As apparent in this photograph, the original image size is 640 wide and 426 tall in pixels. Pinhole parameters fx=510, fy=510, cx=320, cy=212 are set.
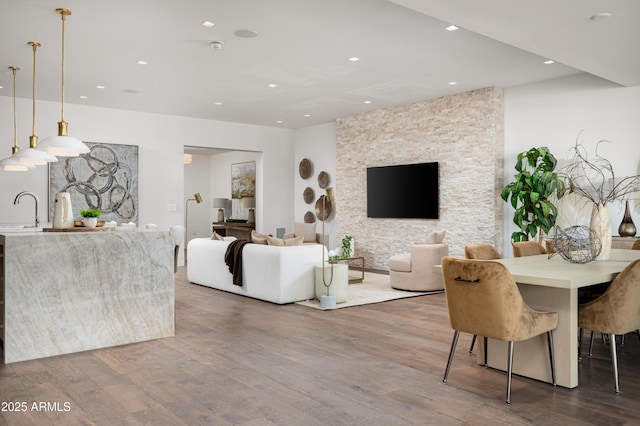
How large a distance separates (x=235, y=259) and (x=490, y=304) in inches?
159

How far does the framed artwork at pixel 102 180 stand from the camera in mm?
8539

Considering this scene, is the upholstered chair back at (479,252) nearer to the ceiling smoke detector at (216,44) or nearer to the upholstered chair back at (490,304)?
the upholstered chair back at (490,304)

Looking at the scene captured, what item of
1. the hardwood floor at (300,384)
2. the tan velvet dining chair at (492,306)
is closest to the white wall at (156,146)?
the hardwood floor at (300,384)

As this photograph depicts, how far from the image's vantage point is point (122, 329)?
431 centimetres

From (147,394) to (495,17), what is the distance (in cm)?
363

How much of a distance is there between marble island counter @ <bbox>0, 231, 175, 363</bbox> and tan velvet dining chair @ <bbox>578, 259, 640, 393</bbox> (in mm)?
3362

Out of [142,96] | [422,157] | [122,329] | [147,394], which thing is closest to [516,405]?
[147,394]

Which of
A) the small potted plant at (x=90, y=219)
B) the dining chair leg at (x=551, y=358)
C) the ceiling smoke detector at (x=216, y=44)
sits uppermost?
the ceiling smoke detector at (x=216, y=44)

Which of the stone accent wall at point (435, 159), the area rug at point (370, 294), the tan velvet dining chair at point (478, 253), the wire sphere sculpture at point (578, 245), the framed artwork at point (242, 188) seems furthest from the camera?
the framed artwork at point (242, 188)

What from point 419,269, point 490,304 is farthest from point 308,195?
point 490,304

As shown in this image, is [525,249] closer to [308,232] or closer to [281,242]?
[281,242]

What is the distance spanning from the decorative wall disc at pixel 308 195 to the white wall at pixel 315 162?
0.06m

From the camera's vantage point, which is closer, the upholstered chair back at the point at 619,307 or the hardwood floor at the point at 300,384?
the hardwood floor at the point at 300,384

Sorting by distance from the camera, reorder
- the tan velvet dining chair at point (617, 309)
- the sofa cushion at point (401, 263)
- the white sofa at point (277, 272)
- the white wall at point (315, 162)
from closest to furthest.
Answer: the tan velvet dining chair at point (617, 309) → the white sofa at point (277, 272) → the sofa cushion at point (401, 263) → the white wall at point (315, 162)
